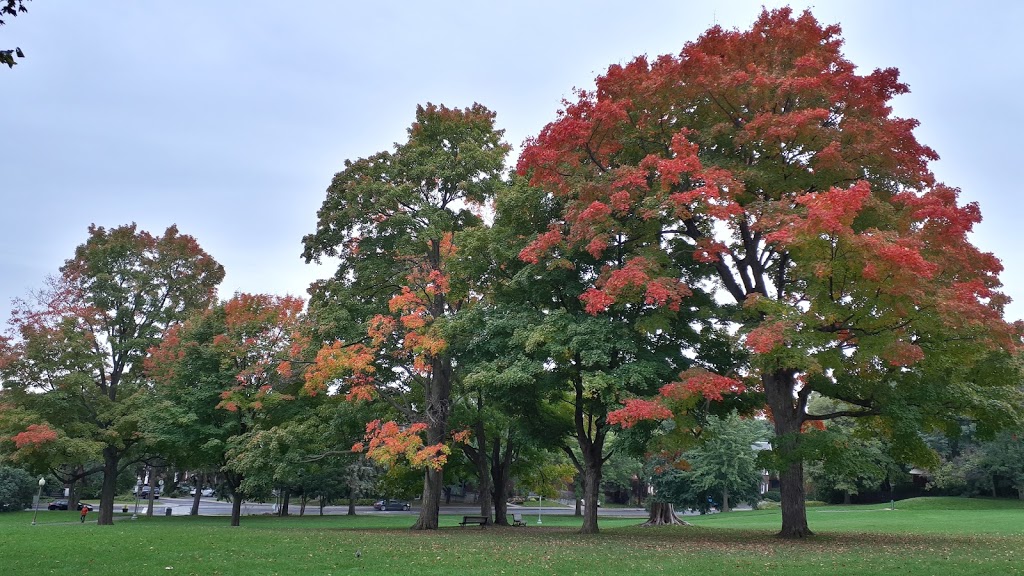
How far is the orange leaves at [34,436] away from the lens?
25.8 meters

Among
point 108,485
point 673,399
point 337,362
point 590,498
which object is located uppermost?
point 337,362

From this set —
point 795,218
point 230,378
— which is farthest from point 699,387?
point 230,378

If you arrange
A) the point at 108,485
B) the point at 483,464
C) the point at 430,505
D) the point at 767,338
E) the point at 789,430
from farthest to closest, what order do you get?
the point at 108,485
the point at 483,464
the point at 430,505
the point at 789,430
the point at 767,338

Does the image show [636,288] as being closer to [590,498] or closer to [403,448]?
[590,498]

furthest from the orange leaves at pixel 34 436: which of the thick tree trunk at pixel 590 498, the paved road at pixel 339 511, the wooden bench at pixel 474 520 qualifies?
the thick tree trunk at pixel 590 498

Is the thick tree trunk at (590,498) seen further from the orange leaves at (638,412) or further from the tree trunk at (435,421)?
the tree trunk at (435,421)

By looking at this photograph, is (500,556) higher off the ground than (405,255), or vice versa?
(405,255)

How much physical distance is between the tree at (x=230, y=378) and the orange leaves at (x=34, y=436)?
4.13 meters

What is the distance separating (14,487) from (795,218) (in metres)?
51.7

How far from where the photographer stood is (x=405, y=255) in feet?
82.1

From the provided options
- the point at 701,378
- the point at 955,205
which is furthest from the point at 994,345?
the point at 701,378

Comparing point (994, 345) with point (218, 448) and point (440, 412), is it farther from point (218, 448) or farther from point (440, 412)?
point (218, 448)

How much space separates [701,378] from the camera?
14.8 metres

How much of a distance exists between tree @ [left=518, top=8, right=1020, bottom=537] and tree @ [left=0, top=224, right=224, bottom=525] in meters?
24.5
